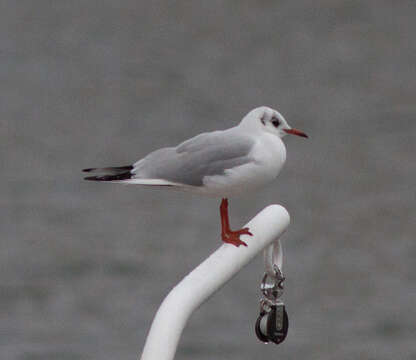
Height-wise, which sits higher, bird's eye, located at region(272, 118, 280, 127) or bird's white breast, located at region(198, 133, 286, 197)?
bird's eye, located at region(272, 118, 280, 127)

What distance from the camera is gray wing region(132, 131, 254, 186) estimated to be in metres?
1.34

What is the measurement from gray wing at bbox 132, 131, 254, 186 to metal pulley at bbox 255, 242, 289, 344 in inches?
9.3

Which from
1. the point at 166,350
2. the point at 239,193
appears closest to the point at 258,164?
the point at 239,193

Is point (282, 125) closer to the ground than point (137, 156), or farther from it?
closer to the ground

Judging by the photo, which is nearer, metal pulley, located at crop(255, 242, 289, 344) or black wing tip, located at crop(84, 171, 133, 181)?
black wing tip, located at crop(84, 171, 133, 181)

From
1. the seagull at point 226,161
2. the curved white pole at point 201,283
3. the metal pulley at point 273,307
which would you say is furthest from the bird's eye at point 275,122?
the metal pulley at point 273,307

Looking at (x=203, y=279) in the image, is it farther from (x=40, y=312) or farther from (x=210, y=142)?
(x=40, y=312)

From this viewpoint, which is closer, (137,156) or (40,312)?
(40,312)

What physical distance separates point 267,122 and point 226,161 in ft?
0.23

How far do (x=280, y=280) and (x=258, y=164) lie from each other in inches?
9.7

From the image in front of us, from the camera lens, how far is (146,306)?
5512 mm

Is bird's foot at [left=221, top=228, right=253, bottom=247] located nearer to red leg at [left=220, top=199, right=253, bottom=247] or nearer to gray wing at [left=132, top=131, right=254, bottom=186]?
red leg at [left=220, top=199, right=253, bottom=247]

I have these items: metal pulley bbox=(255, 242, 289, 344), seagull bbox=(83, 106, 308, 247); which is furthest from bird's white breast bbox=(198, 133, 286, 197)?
metal pulley bbox=(255, 242, 289, 344)

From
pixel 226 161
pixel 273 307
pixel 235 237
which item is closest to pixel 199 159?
pixel 226 161
